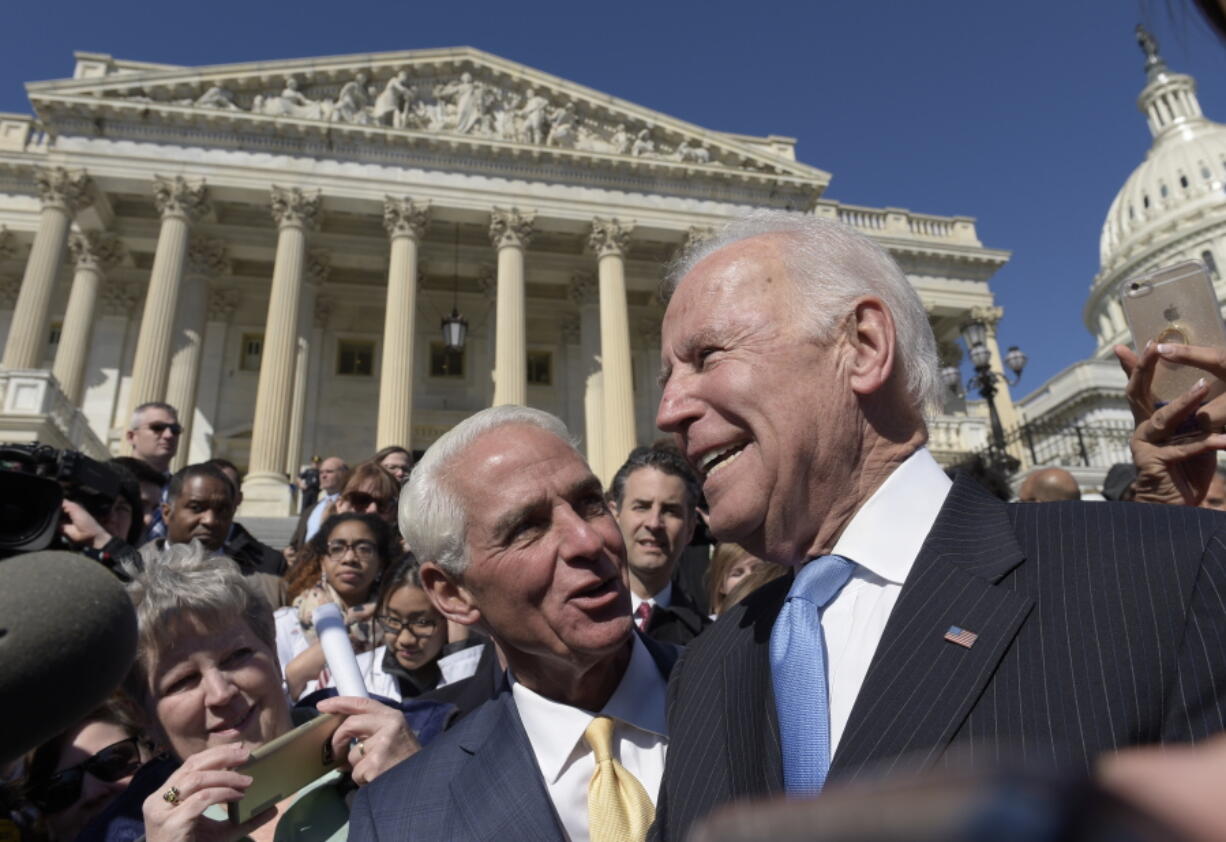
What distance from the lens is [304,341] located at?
88.1 feet

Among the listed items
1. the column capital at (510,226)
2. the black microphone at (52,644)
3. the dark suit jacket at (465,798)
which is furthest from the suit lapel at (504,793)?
the column capital at (510,226)

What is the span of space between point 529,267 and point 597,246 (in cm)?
339

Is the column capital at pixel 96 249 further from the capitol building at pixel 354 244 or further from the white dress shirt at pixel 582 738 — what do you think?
the white dress shirt at pixel 582 738

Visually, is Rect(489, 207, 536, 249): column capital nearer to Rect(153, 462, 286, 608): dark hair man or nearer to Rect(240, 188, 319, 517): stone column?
Rect(240, 188, 319, 517): stone column

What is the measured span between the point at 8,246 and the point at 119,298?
3.39 metres

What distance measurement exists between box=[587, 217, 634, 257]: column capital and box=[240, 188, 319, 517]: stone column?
8.54 meters

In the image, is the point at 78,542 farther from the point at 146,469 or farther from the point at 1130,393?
the point at 1130,393

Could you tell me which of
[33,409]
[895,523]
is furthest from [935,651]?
[33,409]

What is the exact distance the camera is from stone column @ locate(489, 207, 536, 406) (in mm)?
24250

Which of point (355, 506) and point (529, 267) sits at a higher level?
point (529, 267)

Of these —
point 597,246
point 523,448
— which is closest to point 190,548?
point 523,448

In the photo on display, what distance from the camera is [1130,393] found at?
2.69 metres

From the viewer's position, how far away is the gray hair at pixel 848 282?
1.98 m

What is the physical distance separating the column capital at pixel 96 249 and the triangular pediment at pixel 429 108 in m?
3.19
